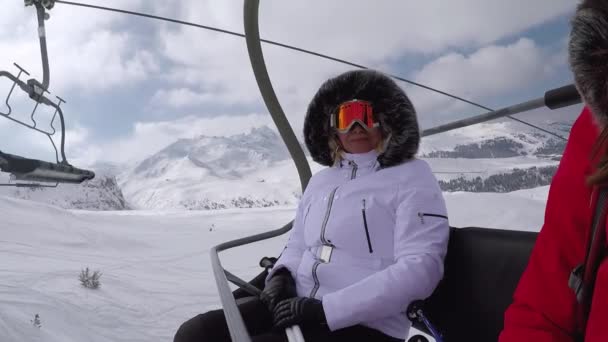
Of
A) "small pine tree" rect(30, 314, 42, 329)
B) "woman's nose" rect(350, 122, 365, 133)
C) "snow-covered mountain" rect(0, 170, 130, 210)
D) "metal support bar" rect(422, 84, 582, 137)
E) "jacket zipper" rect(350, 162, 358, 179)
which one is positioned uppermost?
"snow-covered mountain" rect(0, 170, 130, 210)

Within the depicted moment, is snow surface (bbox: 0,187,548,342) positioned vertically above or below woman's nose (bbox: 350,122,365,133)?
below

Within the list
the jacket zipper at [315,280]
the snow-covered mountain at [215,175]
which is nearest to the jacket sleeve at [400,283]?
the jacket zipper at [315,280]

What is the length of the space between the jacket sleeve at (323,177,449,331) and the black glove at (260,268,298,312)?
0.28 metres

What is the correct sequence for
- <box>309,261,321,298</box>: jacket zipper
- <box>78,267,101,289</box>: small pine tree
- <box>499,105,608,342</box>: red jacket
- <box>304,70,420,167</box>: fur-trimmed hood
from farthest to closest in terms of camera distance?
<box>78,267,101,289</box>: small pine tree
<box>304,70,420,167</box>: fur-trimmed hood
<box>309,261,321,298</box>: jacket zipper
<box>499,105,608,342</box>: red jacket

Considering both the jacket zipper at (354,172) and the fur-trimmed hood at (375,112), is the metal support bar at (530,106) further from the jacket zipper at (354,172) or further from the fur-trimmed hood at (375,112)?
the jacket zipper at (354,172)

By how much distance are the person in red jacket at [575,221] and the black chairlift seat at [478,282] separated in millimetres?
311

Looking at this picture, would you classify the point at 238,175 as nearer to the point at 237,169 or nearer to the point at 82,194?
the point at 237,169

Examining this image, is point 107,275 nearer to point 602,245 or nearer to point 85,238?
point 85,238

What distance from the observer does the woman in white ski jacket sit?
1.24m

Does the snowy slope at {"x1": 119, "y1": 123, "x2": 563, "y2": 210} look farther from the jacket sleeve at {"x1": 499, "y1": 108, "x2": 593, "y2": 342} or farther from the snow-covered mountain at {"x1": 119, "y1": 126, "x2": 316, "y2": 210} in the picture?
the jacket sleeve at {"x1": 499, "y1": 108, "x2": 593, "y2": 342}

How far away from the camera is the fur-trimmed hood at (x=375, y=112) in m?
1.58

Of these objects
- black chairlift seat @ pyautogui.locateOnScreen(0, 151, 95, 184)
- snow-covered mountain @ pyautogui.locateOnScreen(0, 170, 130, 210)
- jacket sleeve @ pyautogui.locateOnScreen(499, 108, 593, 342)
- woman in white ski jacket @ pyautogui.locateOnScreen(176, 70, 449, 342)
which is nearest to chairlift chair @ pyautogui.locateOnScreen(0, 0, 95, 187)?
black chairlift seat @ pyautogui.locateOnScreen(0, 151, 95, 184)

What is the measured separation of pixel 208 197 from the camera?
75.6 metres

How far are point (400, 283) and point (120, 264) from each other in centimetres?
378
